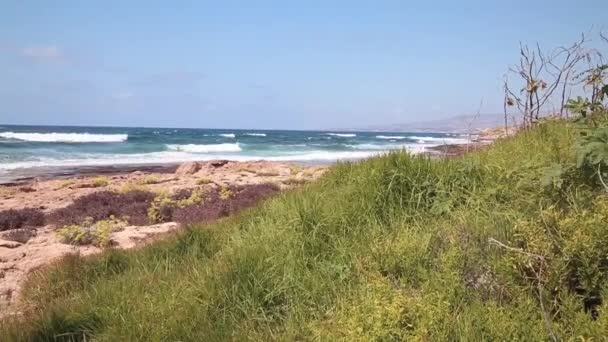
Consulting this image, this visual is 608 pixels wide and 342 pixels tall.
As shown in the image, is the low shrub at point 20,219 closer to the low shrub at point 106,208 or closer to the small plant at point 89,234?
the low shrub at point 106,208

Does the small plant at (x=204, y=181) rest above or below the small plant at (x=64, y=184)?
above

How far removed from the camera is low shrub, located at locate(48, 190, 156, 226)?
1036cm

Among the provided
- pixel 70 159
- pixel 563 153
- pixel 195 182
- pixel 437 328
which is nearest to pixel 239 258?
pixel 437 328

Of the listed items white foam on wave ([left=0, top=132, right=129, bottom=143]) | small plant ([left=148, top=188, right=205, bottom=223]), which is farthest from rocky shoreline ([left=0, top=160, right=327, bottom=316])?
white foam on wave ([left=0, top=132, right=129, bottom=143])

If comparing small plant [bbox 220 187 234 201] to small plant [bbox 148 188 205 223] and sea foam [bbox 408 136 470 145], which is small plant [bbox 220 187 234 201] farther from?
sea foam [bbox 408 136 470 145]

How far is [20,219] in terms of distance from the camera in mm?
10516

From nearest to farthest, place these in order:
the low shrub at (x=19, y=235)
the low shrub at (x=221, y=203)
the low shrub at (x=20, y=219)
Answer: the low shrub at (x=19, y=235), the low shrub at (x=221, y=203), the low shrub at (x=20, y=219)

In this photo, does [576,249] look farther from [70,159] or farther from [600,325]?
[70,159]

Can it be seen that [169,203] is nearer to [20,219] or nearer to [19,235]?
[20,219]

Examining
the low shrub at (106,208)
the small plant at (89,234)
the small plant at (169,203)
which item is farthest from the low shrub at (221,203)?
the small plant at (89,234)

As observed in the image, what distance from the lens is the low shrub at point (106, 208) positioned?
10359 mm

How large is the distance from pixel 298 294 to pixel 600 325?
1937mm

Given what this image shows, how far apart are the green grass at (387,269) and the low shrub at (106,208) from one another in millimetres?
4932

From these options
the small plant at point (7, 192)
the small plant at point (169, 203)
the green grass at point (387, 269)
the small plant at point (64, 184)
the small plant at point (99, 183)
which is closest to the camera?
the green grass at point (387, 269)
